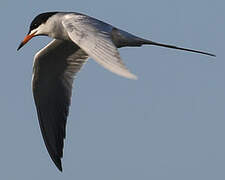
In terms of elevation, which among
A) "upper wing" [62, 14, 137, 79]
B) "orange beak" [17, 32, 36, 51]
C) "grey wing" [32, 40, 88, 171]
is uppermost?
"upper wing" [62, 14, 137, 79]

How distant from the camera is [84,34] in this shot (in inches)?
409

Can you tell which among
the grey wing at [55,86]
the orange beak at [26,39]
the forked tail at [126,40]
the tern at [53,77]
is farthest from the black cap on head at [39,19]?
the forked tail at [126,40]

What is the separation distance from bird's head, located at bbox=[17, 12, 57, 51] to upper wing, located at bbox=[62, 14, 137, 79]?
35.4 inches

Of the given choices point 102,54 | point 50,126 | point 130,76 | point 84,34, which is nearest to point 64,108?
point 50,126

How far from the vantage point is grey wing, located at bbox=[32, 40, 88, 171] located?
1409 cm

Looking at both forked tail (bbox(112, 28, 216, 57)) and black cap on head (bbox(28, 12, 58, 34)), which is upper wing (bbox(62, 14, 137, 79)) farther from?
black cap on head (bbox(28, 12, 58, 34))

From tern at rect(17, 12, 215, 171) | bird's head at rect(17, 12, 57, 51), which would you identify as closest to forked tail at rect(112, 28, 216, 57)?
tern at rect(17, 12, 215, 171)

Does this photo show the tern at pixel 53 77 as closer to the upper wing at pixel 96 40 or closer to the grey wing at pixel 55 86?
the grey wing at pixel 55 86

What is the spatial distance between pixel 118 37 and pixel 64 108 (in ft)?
8.56

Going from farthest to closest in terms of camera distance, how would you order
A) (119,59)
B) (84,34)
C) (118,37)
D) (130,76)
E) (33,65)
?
(33,65) < (118,37) < (84,34) < (119,59) < (130,76)

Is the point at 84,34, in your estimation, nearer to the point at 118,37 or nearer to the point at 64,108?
the point at 118,37

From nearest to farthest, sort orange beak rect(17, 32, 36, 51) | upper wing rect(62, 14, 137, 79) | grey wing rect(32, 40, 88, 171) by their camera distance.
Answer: upper wing rect(62, 14, 137, 79), orange beak rect(17, 32, 36, 51), grey wing rect(32, 40, 88, 171)

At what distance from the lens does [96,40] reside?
10.1m

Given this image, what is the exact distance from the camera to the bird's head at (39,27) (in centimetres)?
1278
